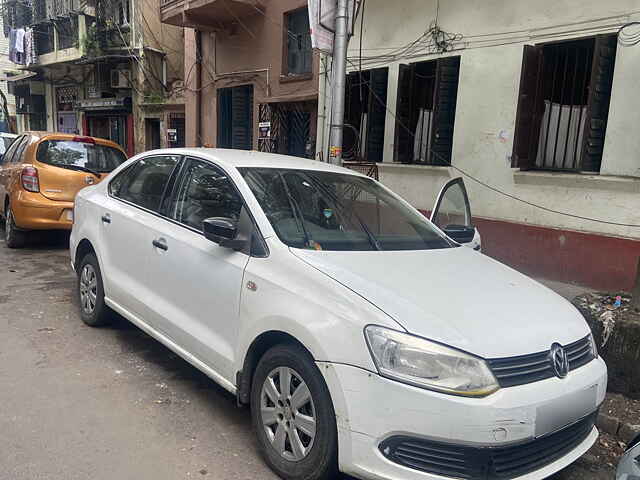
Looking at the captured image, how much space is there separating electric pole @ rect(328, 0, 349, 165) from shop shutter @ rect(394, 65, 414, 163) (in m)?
2.42

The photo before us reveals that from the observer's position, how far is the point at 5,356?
416 centimetres

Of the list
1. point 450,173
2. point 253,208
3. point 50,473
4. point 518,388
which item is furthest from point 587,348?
point 450,173

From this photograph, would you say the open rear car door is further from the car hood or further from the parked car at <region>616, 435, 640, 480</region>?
the parked car at <region>616, 435, 640, 480</region>

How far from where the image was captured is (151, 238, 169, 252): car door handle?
370 centimetres

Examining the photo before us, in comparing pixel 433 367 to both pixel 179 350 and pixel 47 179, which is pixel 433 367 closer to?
pixel 179 350

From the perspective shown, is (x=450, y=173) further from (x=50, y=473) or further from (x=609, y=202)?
(x=50, y=473)

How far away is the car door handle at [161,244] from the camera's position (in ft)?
12.1

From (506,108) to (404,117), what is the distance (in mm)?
1864

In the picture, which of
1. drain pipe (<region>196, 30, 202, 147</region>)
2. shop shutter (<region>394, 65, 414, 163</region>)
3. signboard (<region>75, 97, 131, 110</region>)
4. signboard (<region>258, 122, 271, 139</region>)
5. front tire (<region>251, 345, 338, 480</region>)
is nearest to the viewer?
front tire (<region>251, 345, 338, 480</region>)

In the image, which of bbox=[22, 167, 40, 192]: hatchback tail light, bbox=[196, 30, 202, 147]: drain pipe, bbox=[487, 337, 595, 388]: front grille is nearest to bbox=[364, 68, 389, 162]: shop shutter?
bbox=[22, 167, 40, 192]: hatchback tail light

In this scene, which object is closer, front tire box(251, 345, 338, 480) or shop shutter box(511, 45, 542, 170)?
front tire box(251, 345, 338, 480)

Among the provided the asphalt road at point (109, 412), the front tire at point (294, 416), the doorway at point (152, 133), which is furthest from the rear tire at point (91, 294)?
the doorway at point (152, 133)

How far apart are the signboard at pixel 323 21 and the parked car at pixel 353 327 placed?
2873mm

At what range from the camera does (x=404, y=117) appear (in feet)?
28.2
